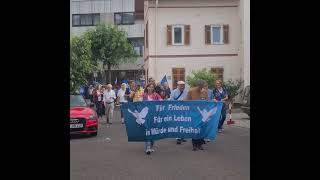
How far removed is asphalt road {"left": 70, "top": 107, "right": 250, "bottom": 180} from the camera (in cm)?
919

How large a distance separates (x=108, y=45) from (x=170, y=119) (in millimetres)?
42353

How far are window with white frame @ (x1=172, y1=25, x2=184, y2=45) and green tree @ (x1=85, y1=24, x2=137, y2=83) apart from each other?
17.6 metres

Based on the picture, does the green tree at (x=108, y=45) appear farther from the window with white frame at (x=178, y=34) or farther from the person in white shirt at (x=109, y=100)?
the person in white shirt at (x=109, y=100)

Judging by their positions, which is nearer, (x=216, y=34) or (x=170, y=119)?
(x=170, y=119)

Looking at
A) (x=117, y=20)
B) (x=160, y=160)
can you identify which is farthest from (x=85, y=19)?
(x=160, y=160)

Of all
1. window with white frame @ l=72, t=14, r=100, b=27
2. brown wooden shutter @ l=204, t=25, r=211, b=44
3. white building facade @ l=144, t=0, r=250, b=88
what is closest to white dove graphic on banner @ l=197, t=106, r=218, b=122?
white building facade @ l=144, t=0, r=250, b=88

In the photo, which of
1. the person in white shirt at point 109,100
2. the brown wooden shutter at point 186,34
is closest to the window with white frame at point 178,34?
the brown wooden shutter at point 186,34

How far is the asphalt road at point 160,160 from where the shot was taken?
919 cm

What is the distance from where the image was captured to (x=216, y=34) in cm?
3694

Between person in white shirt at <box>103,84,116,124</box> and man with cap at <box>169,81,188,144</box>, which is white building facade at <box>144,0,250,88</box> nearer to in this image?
person in white shirt at <box>103,84,116,124</box>

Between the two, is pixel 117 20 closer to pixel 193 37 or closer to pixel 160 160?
pixel 193 37

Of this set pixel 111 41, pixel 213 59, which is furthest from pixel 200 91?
pixel 111 41
